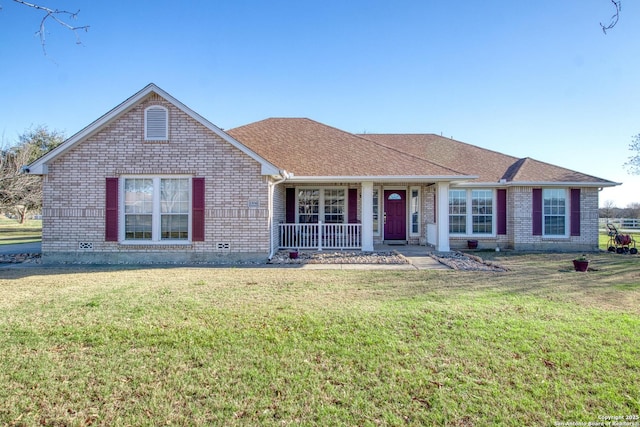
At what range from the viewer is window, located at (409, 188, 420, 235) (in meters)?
15.5

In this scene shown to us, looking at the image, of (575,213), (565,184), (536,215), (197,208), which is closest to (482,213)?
(536,215)

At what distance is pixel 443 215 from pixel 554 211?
554 cm

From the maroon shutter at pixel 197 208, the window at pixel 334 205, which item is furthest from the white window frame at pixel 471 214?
the maroon shutter at pixel 197 208

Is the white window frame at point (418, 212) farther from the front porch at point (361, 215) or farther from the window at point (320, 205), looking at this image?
the window at point (320, 205)

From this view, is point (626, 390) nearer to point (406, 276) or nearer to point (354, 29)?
point (406, 276)

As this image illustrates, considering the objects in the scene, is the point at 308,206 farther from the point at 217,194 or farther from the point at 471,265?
the point at 471,265

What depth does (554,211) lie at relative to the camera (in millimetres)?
14625

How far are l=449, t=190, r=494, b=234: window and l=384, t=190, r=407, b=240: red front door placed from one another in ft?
6.75

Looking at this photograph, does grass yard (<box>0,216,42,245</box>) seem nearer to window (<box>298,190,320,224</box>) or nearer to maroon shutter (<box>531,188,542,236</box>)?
window (<box>298,190,320,224</box>)

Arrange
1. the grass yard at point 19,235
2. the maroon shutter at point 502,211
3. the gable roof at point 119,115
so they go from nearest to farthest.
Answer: the gable roof at point 119,115
the maroon shutter at point 502,211
the grass yard at point 19,235

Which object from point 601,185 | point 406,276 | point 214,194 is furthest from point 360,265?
point 601,185

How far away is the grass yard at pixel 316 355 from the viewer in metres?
2.90

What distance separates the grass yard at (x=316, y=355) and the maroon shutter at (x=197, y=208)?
3.72 meters

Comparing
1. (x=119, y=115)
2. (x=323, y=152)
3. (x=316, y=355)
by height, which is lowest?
(x=316, y=355)
